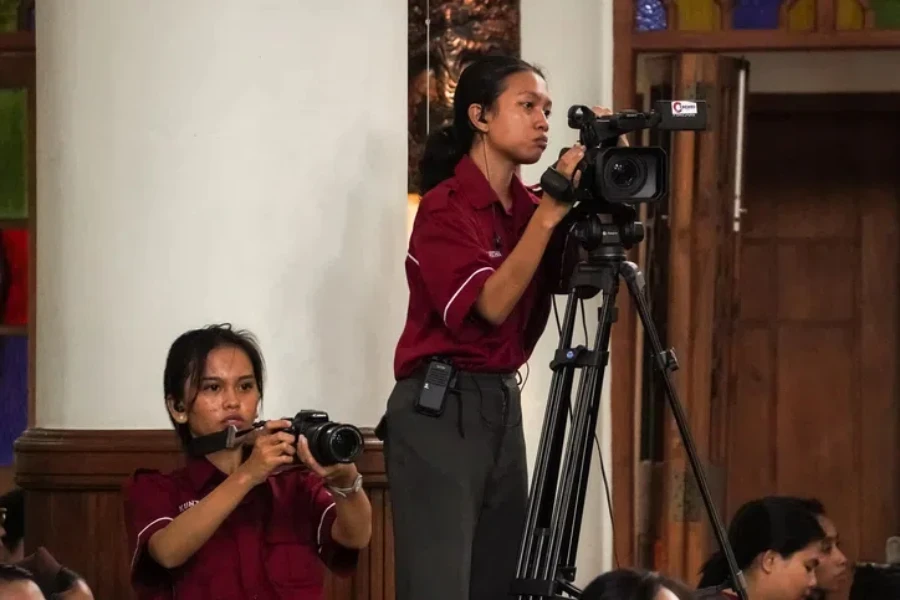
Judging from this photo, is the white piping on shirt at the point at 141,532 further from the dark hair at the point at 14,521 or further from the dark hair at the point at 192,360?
the dark hair at the point at 14,521

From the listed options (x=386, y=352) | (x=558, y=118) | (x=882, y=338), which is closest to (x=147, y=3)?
(x=386, y=352)

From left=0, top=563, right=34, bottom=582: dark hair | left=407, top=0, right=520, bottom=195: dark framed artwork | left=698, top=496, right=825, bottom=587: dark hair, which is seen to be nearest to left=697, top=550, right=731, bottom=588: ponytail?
left=698, top=496, right=825, bottom=587: dark hair

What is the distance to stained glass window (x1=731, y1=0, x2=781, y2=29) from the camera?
3.75 meters

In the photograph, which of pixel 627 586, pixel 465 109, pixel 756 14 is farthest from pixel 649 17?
pixel 627 586

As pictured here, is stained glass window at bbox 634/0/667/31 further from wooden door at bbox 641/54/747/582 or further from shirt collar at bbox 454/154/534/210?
shirt collar at bbox 454/154/534/210

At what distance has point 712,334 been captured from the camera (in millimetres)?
3752

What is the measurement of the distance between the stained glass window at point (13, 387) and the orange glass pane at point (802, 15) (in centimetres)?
203

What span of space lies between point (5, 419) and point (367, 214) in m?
1.38

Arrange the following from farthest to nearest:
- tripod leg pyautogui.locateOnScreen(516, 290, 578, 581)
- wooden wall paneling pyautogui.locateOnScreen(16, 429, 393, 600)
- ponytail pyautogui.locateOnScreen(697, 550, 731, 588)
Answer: wooden wall paneling pyautogui.locateOnScreen(16, 429, 393, 600)
ponytail pyautogui.locateOnScreen(697, 550, 731, 588)
tripod leg pyautogui.locateOnScreen(516, 290, 578, 581)

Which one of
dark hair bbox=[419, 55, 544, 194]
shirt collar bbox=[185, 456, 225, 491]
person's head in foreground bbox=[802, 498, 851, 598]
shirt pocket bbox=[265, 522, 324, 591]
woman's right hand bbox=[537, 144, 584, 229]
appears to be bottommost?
person's head in foreground bbox=[802, 498, 851, 598]

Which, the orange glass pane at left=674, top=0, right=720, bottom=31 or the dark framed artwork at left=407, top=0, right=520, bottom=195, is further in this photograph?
the orange glass pane at left=674, top=0, right=720, bottom=31

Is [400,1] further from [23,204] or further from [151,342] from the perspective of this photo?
[23,204]

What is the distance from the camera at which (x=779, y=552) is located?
9.74ft

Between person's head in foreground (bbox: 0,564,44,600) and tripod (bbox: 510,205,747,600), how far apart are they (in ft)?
2.21
